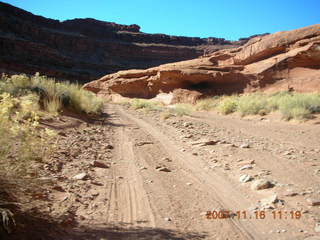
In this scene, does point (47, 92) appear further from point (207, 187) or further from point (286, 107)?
point (286, 107)

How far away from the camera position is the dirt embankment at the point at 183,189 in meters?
2.42

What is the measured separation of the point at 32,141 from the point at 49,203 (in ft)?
2.41

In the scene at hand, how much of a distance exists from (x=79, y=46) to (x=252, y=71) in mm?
54969

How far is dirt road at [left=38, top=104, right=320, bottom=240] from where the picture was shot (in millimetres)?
2438

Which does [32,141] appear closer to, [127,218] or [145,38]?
[127,218]

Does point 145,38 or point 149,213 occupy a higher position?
point 145,38

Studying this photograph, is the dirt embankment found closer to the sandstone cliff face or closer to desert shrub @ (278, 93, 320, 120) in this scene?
desert shrub @ (278, 93, 320, 120)

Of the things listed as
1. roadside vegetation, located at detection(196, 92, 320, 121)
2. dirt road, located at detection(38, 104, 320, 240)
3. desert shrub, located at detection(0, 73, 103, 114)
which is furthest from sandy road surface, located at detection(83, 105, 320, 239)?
desert shrub, located at detection(0, 73, 103, 114)

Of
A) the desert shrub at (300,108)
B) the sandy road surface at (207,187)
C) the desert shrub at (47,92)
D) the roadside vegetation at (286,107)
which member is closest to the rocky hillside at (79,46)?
the desert shrub at (47,92)

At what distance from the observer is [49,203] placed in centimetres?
266

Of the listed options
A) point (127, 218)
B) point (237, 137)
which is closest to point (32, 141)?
point (127, 218)

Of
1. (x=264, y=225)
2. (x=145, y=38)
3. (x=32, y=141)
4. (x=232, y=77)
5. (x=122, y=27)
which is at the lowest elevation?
(x=264, y=225)

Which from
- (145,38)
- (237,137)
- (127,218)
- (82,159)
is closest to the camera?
(127,218)

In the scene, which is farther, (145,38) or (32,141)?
(145,38)
